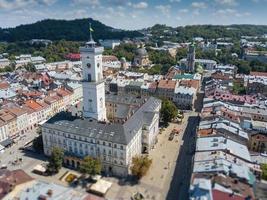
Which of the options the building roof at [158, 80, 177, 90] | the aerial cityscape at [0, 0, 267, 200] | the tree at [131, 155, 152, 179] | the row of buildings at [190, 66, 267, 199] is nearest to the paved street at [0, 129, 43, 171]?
the aerial cityscape at [0, 0, 267, 200]

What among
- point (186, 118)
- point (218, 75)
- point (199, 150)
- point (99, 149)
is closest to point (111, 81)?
point (186, 118)

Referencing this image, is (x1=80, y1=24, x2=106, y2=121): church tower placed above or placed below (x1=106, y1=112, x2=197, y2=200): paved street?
above

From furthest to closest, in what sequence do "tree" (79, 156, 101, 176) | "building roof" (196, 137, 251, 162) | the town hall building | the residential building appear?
the residential building, the town hall building, "tree" (79, 156, 101, 176), "building roof" (196, 137, 251, 162)

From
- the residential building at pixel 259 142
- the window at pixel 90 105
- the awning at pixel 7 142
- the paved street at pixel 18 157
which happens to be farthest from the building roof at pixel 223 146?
the awning at pixel 7 142

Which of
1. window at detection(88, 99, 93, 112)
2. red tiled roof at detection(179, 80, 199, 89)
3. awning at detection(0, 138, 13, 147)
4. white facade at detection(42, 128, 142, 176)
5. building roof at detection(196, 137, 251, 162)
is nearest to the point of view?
building roof at detection(196, 137, 251, 162)

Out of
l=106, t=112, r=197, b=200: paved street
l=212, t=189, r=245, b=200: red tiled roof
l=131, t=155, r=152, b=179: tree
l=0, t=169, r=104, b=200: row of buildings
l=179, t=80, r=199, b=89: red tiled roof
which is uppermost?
l=179, t=80, r=199, b=89: red tiled roof

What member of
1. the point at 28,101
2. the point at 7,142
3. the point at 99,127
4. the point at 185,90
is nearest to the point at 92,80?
the point at 99,127

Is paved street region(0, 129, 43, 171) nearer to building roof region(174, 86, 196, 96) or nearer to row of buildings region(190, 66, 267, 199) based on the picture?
row of buildings region(190, 66, 267, 199)

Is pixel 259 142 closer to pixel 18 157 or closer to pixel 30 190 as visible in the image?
pixel 30 190
